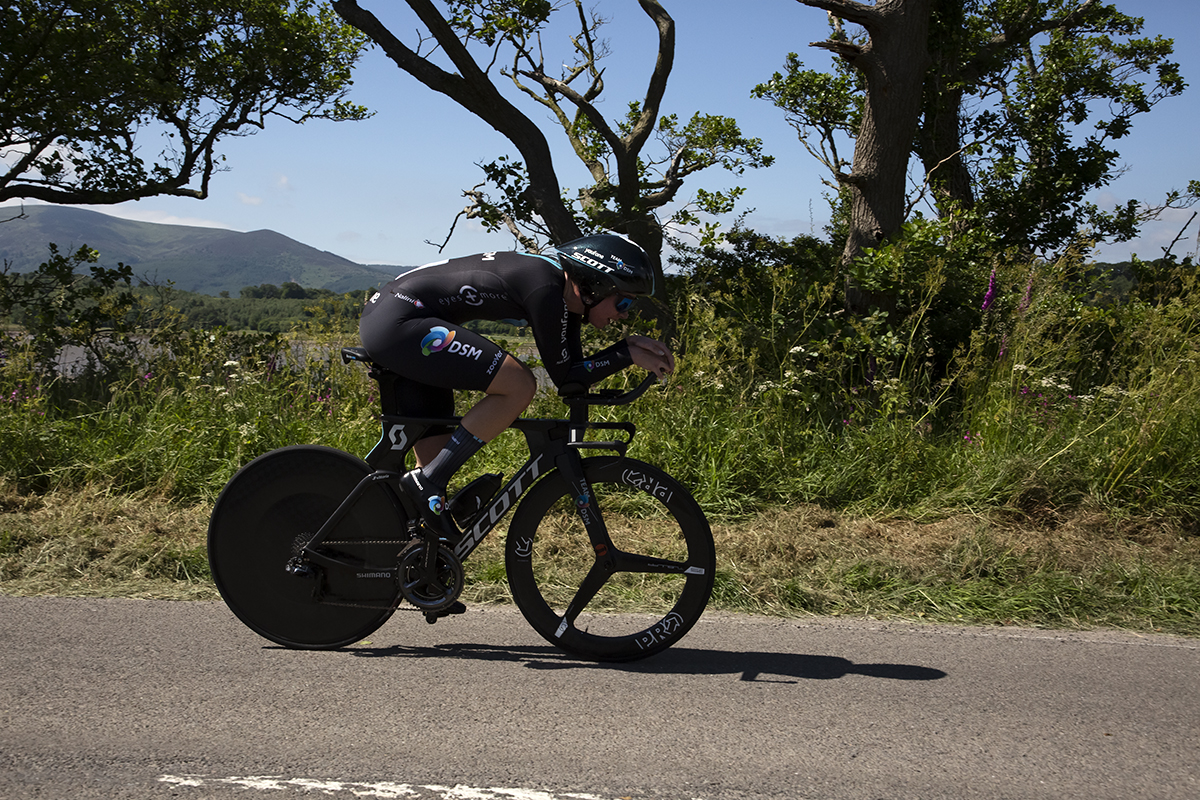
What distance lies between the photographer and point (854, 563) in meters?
4.93

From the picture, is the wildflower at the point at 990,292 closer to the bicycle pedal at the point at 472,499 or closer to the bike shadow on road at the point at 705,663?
the bike shadow on road at the point at 705,663

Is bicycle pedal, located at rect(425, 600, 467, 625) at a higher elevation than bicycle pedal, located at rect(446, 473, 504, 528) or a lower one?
lower

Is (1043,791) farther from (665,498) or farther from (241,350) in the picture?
(241,350)

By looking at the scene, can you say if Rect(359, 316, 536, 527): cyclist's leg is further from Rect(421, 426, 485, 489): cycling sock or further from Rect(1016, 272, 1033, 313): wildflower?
Rect(1016, 272, 1033, 313): wildflower

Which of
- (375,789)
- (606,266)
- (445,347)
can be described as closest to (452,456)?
(445,347)

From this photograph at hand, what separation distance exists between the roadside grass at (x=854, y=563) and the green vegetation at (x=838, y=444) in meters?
0.02

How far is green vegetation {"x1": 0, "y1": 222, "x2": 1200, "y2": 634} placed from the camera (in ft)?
15.6

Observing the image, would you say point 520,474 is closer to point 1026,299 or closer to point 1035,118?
point 1026,299

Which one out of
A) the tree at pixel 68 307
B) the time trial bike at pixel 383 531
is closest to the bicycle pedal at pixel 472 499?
the time trial bike at pixel 383 531

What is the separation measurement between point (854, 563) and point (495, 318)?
8.60ft

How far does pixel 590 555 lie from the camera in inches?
196

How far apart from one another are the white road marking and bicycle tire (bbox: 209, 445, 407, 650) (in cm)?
113

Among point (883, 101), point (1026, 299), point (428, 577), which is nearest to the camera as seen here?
point (428, 577)

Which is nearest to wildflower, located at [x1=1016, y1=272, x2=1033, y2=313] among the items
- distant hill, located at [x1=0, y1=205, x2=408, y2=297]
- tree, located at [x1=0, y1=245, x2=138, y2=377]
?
tree, located at [x1=0, y1=245, x2=138, y2=377]
